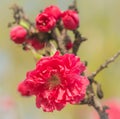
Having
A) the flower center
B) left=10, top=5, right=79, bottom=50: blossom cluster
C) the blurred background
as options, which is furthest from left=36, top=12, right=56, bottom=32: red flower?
the blurred background

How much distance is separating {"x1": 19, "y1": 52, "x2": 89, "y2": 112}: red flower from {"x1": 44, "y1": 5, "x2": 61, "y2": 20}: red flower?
25 cm

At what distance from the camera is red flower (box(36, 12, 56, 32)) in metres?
1.91

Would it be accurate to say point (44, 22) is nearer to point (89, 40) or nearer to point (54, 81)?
point (54, 81)

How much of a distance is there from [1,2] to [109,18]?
71.0 inches

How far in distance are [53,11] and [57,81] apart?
312mm

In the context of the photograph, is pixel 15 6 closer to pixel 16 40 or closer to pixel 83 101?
pixel 16 40

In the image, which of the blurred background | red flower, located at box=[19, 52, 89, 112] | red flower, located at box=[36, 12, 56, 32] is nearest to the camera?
red flower, located at box=[19, 52, 89, 112]

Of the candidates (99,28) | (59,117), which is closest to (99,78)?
(59,117)

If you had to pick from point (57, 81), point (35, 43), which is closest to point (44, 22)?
point (35, 43)

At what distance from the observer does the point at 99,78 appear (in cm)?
626

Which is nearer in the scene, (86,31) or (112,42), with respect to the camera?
(112,42)

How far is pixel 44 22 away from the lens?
6.29ft

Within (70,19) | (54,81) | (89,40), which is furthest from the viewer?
(89,40)

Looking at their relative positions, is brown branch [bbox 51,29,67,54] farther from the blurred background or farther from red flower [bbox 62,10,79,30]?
the blurred background
